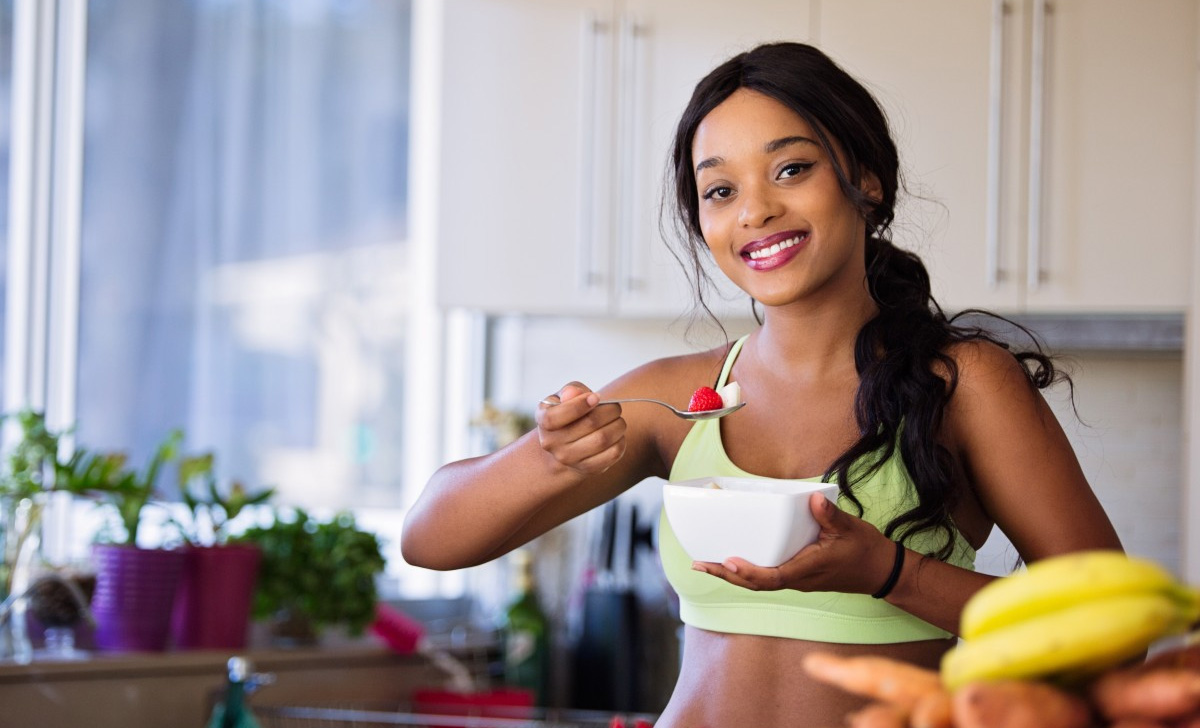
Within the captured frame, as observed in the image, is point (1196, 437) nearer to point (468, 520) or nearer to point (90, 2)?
point (468, 520)

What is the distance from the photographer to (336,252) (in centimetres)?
313

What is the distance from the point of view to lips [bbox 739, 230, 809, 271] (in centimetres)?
124

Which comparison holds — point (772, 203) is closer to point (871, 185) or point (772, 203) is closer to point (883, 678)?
point (871, 185)

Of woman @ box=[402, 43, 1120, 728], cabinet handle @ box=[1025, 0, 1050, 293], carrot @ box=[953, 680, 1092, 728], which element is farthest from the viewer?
cabinet handle @ box=[1025, 0, 1050, 293]

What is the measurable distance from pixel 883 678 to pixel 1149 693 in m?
0.13

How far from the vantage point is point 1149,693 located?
0.63 meters

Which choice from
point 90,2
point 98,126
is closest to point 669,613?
point 98,126

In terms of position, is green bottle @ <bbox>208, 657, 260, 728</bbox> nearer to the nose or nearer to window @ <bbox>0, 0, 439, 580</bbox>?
window @ <bbox>0, 0, 439, 580</bbox>

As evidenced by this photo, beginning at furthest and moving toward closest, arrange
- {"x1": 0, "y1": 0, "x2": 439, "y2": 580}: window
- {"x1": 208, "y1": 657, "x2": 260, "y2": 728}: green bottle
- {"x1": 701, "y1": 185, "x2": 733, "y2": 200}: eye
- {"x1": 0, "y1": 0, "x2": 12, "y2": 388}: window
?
{"x1": 0, "y1": 0, "x2": 439, "y2": 580}: window < {"x1": 0, "y1": 0, "x2": 12, "y2": 388}: window < {"x1": 208, "y1": 657, "x2": 260, "y2": 728}: green bottle < {"x1": 701, "y1": 185, "x2": 733, "y2": 200}: eye

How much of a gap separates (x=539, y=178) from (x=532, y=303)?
27cm

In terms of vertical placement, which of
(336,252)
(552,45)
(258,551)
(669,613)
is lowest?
(669,613)

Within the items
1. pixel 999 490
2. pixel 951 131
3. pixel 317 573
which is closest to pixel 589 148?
pixel 951 131

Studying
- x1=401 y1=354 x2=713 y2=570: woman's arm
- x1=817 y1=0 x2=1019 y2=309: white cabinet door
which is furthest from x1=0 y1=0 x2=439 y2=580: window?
x1=401 y1=354 x2=713 y2=570: woman's arm

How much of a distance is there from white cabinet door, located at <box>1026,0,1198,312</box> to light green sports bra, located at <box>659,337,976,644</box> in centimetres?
141
